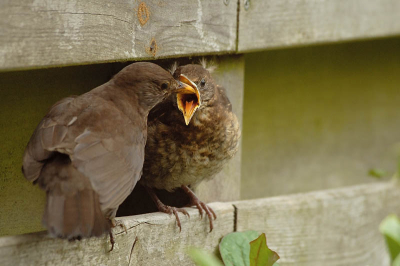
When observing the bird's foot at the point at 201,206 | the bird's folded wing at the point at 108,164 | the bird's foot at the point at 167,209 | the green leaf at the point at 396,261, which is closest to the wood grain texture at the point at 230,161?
the bird's foot at the point at 201,206

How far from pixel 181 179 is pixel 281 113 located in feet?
3.94

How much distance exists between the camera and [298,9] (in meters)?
3.19

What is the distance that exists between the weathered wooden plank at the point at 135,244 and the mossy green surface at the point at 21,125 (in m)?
0.55

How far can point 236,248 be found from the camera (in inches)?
114

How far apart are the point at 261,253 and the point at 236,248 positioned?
455mm

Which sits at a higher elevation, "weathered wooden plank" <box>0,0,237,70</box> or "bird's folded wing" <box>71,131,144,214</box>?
"weathered wooden plank" <box>0,0,237,70</box>

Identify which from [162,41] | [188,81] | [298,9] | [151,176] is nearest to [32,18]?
[162,41]

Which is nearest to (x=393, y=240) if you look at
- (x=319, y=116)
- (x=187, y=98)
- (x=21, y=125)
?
(x=187, y=98)

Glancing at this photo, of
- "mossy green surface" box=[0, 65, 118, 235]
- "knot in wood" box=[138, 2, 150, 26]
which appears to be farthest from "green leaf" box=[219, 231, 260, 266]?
"knot in wood" box=[138, 2, 150, 26]

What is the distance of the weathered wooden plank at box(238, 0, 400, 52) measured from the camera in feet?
9.86

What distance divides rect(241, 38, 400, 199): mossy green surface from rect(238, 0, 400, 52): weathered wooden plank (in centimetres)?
47

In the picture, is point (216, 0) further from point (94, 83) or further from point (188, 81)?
point (94, 83)

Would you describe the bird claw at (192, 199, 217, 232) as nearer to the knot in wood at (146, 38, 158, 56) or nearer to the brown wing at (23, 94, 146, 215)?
the brown wing at (23, 94, 146, 215)

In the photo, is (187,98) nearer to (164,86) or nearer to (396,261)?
(164,86)
